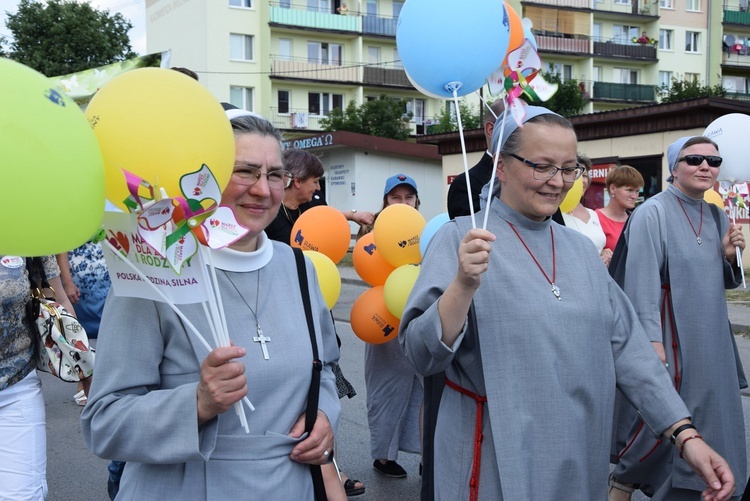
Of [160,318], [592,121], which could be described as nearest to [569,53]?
[592,121]

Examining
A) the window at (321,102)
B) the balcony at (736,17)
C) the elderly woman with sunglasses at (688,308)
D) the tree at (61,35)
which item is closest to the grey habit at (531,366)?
the elderly woman with sunglasses at (688,308)

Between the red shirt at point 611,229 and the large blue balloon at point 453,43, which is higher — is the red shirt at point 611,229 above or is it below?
below

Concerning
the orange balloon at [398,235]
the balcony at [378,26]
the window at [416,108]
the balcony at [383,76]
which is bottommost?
the orange balloon at [398,235]

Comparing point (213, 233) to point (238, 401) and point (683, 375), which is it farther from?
point (683, 375)

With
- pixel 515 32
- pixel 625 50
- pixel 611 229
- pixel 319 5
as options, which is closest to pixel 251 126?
pixel 515 32

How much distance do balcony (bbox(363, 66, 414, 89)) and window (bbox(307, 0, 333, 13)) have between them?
426cm

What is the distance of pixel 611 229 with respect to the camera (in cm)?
612

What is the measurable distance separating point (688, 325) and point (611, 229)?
207 cm

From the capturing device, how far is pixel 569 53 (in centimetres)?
4697

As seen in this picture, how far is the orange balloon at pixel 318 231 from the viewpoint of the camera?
16.0 feet

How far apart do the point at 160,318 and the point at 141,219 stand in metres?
0.38

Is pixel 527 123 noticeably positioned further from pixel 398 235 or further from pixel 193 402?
pixel 398 235

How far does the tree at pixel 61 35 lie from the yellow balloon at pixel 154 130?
38.9 metres

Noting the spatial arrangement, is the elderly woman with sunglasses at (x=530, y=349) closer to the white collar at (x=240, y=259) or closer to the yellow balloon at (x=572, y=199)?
the white collar at (x=240, y=259)
